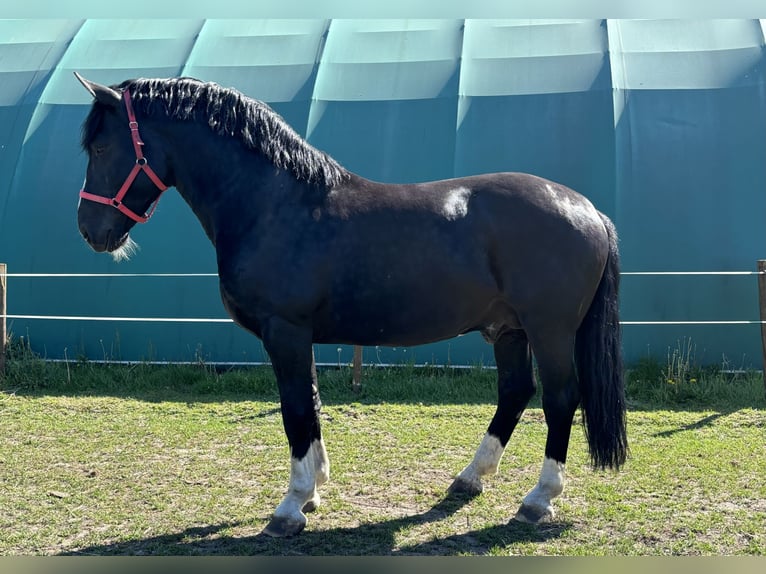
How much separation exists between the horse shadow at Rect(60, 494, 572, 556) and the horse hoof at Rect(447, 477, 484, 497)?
0.48m

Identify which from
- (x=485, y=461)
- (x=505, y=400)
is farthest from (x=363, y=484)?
(x=505, y=400)

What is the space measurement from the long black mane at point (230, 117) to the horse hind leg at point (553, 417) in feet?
5.09

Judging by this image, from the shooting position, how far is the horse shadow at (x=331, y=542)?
11.1ft

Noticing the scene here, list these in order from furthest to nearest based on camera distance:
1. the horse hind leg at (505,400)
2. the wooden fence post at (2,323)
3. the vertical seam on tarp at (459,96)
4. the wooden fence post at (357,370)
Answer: the vertical seam on tarp at (459,96) → the wooden fence post at (2,323) → the wooden fence post at (357,370) → the horse hind leg at (505,400)

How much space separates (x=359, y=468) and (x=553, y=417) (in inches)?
65.1

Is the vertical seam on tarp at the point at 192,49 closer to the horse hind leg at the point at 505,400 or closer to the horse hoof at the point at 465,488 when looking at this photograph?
the horse hind leg at the point at 505,400

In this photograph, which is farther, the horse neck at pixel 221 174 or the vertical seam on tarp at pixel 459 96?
the vertical seam on tarp at pixel 459 96

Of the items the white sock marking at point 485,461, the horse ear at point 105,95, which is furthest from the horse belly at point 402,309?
the horse ear at point 105,95

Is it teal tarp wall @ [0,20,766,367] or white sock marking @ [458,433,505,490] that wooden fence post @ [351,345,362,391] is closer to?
teal tarp wall @ [0,20,766,367]

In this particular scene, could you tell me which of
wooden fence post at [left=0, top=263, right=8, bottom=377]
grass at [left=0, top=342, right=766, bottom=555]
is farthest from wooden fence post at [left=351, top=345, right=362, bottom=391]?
wooden fence post at [left=0, top=263, right=8, bottom=377]

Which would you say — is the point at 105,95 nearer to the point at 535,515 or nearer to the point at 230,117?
the point at 230,117

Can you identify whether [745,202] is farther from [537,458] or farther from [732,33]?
[537,458]

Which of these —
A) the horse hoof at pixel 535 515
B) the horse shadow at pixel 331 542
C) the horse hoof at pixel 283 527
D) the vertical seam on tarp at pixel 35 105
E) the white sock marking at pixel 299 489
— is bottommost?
the horse shadow at pixel 331 542

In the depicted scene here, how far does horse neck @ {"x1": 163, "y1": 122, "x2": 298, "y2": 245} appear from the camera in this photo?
12.2ft
